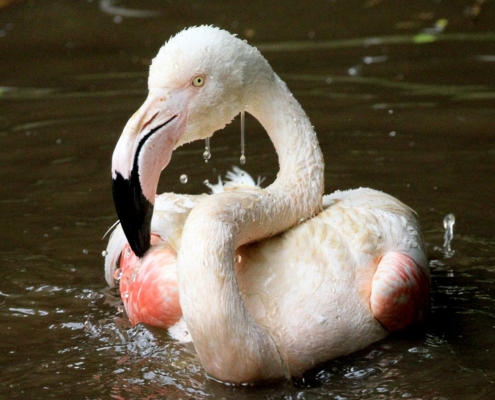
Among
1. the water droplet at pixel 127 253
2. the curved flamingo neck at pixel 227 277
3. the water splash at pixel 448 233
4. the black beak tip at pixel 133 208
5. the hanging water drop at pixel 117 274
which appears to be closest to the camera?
the curved flamingo neck at pixel 227 277

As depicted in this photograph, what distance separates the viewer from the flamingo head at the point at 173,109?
3684 mm

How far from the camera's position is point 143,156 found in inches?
146

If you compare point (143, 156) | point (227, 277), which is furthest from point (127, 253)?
point (227, 277)

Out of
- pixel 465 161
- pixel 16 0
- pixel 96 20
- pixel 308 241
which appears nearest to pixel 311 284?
pixel 308 241

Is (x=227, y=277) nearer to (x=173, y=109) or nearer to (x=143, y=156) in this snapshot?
(x=143, y=156)

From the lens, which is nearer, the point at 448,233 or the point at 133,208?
the point at 133,208

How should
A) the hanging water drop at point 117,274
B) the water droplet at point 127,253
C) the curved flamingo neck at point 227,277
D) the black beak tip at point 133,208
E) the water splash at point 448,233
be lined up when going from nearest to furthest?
the curved flamingo neck at point 227,277
the black beak tip at point 133,208
the water droplet at point 127,253
the hanging water drop at point 117,274
the water splash at point 448,233

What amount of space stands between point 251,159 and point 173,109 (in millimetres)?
2808

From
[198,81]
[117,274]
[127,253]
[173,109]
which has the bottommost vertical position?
[117,274]

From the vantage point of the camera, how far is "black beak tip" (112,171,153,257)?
3654mm

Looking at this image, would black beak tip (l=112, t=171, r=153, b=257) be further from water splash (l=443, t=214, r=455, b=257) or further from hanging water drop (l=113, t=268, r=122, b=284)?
water splash (l=443, t=214, r=455, b=257)

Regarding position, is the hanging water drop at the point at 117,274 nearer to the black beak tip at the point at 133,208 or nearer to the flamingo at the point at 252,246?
the flamingo at the point at 252,246

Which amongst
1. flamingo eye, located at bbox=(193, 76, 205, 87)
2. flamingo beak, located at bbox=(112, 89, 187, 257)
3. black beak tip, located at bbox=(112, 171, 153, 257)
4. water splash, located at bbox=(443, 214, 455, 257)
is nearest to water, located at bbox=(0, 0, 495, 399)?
water splash, located at bbox=(443, 214, 455, 257)

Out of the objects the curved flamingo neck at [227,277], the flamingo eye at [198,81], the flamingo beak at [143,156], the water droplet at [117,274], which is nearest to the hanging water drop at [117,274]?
the water droplet at [117,274]
